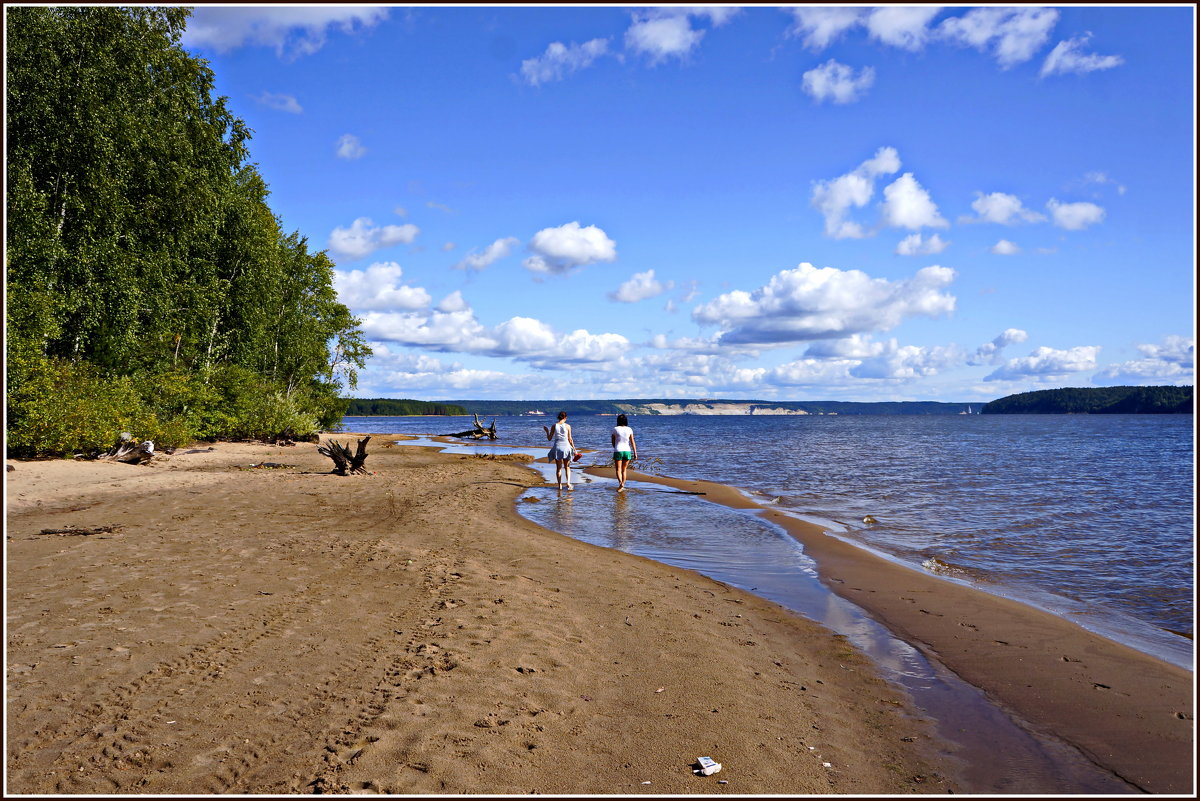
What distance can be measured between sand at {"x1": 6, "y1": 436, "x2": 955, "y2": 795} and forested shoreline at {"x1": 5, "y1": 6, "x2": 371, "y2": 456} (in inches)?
460

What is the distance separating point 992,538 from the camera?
579 inches

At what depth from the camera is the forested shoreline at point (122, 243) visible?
1962 cm

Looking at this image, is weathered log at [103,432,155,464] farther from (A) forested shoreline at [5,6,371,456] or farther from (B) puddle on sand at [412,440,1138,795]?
(B) puddle on sand at [412,440,1138,795]

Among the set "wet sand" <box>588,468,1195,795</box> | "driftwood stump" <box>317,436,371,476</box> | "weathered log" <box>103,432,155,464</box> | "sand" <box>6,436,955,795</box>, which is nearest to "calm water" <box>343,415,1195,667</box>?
"wet sand" <box>588,468,1195,795</box>

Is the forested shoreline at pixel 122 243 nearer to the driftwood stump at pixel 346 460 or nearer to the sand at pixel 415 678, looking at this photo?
the driftwood stump at pixel 346 460

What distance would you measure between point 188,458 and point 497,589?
22.7 meters

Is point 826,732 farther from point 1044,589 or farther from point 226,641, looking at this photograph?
point 1044,589

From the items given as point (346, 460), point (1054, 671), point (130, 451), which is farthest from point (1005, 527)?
point (130, 451)

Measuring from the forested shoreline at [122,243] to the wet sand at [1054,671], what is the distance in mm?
23298

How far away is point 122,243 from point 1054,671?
31.3m

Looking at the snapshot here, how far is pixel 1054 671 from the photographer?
6.66m

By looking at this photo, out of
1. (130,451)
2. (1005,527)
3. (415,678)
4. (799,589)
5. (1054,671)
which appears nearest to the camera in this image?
(415,678)

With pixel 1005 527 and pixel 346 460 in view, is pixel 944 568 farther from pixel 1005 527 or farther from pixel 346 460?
pixel 346 460

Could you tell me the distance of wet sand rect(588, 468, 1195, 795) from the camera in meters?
5.05
